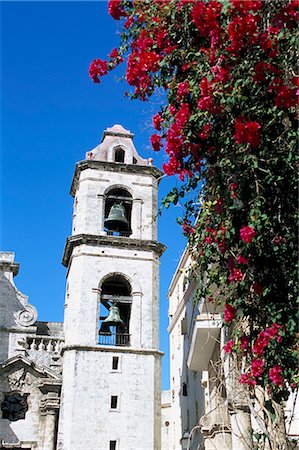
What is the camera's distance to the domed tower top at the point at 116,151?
24547 millimetres

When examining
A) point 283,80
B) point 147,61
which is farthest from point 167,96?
point 283,80

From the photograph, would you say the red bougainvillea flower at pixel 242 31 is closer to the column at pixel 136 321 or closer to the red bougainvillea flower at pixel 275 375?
the red bougainvillea flower at pixel 275 375

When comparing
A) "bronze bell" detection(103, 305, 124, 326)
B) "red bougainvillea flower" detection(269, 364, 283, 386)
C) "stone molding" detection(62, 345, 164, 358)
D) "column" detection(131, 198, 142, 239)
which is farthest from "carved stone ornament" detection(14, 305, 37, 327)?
"red bougainvillea flower" detection(269, 364, 283, 386)

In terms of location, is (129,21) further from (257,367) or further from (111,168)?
(111,168)

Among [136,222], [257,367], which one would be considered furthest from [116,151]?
[257,367]

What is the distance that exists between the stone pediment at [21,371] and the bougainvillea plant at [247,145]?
15.6m

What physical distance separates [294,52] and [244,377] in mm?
3339

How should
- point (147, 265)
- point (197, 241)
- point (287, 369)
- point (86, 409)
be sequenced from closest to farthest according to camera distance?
point (287, 369) < point (197, 241) < point (86, 409) < point (147, 265)

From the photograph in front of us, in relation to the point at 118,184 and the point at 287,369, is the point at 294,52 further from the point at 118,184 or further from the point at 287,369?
the point at 118,184

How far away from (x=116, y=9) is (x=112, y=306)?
1529 centimetres

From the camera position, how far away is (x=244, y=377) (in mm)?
6445

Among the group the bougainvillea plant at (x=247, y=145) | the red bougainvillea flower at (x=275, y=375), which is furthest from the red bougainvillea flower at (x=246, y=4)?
the red bougainvillea flower at (x=275, y=375)

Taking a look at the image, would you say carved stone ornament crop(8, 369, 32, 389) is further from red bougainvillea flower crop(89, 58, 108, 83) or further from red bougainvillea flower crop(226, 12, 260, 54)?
red bougainvillea flower crop(226, 12, 260, 54)

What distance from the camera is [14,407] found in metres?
21.1
